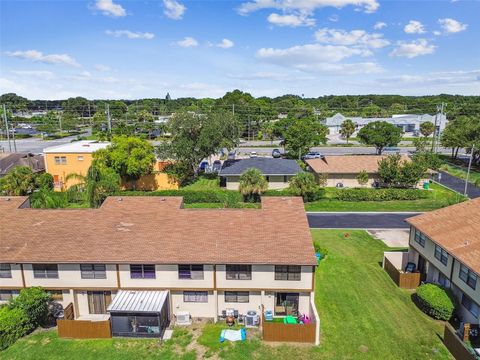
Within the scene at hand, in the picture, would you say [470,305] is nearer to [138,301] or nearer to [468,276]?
[468,276]

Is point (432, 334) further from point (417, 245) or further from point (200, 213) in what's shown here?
point (200, 213)

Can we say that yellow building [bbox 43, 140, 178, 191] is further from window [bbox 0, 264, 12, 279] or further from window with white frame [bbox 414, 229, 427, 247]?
window with white frame [bbox 414, 229, 427, 247]

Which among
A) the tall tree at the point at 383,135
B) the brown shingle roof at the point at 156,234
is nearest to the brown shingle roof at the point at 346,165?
the tall tree at the point at 383,135

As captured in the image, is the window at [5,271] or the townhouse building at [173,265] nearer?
the townhouse building at [173,265]

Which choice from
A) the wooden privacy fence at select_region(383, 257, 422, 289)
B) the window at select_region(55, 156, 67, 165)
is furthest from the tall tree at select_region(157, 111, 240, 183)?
the wooden privacy fence at select_region(383, 257, 422, 289)

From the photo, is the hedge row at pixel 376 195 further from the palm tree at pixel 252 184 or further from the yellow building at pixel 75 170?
the yellow building at pixel 75 170

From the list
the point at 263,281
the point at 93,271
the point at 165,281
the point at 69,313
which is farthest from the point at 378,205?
the point at 69,313

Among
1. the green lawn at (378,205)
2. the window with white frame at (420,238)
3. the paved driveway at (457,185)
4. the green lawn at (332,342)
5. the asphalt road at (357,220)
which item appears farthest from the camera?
the paved driveway at (457,185)
